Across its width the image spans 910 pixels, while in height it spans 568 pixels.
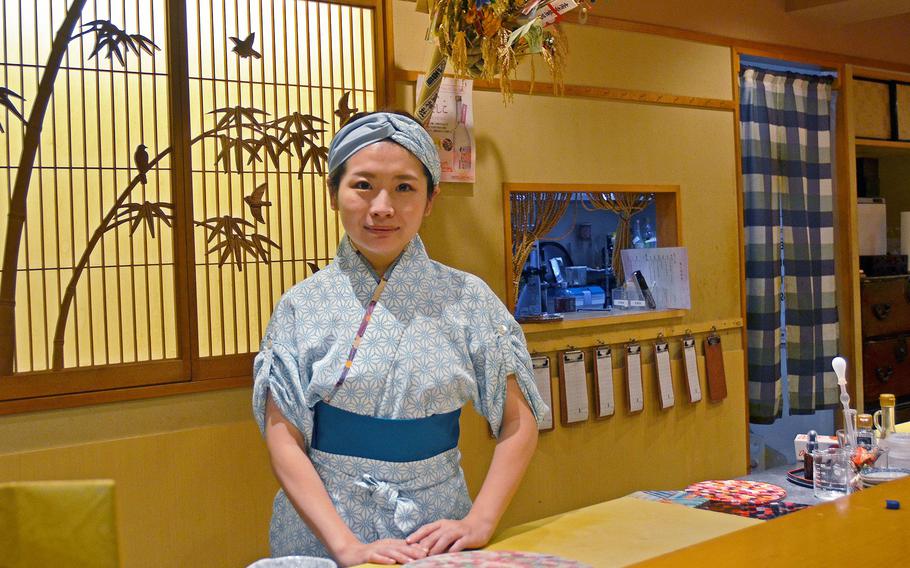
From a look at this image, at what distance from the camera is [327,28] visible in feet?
10.2

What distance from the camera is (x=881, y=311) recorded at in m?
5.09

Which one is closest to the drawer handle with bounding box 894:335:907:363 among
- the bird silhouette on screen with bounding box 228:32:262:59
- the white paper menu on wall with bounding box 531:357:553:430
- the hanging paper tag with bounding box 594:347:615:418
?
the hanging paper tag with bounding box 594:347:615:418

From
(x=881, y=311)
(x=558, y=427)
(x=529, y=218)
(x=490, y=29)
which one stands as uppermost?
(x=490, y=29)

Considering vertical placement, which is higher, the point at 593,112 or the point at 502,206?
the point at 593,112

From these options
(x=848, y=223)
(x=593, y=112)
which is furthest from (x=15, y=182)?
(x=848, y=223)

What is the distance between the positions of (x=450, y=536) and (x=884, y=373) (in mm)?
4226

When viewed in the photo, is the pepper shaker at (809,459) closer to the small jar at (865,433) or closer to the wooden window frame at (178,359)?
the small jar at (865,433)

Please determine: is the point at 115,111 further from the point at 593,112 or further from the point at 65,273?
the point at 593,112

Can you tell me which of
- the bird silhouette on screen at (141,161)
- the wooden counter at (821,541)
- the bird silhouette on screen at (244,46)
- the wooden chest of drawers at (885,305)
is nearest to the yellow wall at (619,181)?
the bird silhouette on screen at (244,46)

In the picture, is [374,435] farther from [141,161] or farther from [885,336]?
[885,336]

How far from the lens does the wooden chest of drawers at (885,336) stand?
5.04m

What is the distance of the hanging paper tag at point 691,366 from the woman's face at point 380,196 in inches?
98.3

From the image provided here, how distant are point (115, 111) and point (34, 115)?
0.23 meters

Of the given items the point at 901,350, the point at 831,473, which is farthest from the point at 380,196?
the point at 901,350
